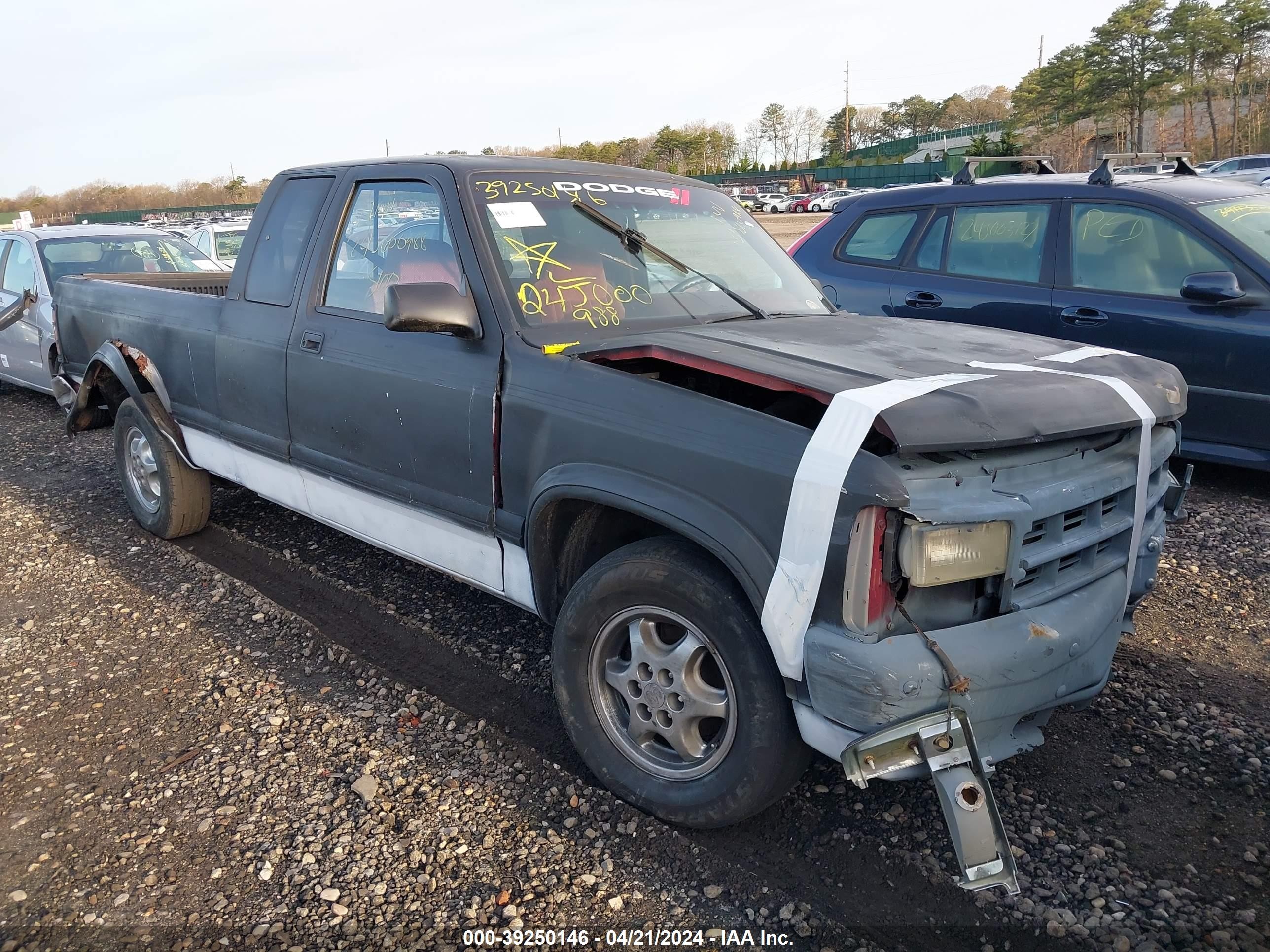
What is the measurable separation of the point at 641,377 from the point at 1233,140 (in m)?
59.8

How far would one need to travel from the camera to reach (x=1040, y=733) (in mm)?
2404

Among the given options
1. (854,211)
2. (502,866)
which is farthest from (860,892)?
(854,211)

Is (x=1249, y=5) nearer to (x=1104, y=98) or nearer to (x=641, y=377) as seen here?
(x=1104, y=98)

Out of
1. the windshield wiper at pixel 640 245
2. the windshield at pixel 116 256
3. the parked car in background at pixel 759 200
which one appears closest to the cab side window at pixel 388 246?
the windshield wiper at pixel 640 245

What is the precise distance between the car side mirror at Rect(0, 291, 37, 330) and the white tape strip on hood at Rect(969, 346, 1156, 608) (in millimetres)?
8409

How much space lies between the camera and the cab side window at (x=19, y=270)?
8367 mm

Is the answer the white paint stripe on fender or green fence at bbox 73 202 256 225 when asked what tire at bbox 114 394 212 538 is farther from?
green fence at bbox 73 202 256 225

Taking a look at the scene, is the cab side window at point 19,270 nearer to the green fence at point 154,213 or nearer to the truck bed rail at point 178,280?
the truck bed rail at point 178,280

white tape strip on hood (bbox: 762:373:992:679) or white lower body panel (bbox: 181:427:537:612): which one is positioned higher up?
white tape strip on hood (bbox: 762:373:992:679)

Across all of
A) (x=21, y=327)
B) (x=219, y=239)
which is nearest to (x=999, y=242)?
(x=21, y=327)

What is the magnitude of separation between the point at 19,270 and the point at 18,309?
706 mm

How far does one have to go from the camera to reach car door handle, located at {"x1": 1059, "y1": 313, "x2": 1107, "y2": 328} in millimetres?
5336

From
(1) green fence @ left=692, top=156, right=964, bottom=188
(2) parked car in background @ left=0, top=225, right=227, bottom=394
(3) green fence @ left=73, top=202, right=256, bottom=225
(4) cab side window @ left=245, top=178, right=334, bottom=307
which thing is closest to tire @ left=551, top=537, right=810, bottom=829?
(4) cab side window @ left=245, top=178, right=334, bottom=307

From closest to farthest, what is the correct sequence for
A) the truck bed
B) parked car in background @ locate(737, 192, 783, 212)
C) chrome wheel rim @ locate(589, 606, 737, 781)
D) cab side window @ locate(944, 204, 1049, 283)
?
1. chrome wheel rim @ locate(589, 606, 737, 781)
2. the truck bed
3. cab side window @ locate(944, 204, 1049, 283)
4. parked car in background @ locate(737, 192, 783, 212)
